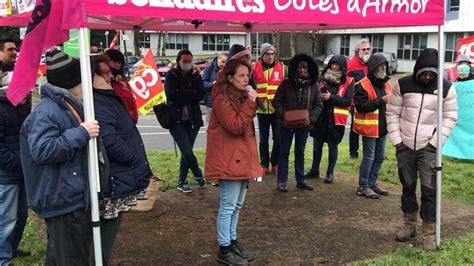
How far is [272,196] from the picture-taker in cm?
624

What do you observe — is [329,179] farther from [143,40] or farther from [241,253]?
[143,40]

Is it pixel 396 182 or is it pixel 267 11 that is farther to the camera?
pixel 396 182

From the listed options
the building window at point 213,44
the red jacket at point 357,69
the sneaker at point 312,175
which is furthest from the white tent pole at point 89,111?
Result: the building window at point 213,44

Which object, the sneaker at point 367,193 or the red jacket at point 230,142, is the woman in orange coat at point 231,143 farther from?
the sneaker at point 367,193

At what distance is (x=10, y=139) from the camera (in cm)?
381

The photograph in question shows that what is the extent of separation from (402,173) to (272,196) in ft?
6.52

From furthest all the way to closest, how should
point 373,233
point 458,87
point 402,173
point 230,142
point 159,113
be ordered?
point 458,87 < point 159,113 < point 373,233 < point 402,173 < point 230,142

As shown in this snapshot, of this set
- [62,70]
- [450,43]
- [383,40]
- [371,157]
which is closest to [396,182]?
[371,157]

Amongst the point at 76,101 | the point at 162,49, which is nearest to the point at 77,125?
the point at 76,101

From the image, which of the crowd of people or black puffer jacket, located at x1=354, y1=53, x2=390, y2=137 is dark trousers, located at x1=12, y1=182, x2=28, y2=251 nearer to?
the crowd of people

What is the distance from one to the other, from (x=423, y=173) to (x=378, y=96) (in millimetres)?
1526

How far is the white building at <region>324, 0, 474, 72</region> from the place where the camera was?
31.8m

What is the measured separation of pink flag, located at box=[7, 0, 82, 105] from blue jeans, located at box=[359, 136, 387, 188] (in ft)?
13.9

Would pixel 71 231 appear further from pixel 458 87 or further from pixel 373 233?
pixel 458 87
